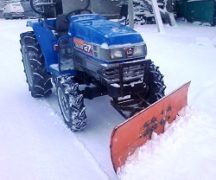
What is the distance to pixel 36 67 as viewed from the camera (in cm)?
481

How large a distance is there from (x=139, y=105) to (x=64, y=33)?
5.06ft

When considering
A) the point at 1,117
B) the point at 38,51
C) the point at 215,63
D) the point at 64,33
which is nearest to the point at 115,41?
the point at 64,33

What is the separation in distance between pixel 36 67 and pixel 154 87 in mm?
1786

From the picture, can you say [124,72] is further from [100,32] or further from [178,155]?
[178,155]

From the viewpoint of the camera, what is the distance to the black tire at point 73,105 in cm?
379

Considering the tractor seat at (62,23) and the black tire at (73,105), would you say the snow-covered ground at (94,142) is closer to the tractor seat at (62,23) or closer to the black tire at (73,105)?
the black tire at (73,105)

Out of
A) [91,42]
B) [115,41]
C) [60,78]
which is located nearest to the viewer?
[115,41]

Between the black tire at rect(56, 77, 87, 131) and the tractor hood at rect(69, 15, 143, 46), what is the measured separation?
56cm

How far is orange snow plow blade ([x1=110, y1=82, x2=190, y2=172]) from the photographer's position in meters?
2.89

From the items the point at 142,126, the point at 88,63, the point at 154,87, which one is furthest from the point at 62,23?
the point at 142,126

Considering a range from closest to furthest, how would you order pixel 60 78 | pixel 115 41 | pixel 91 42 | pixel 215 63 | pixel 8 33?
1. pixel 115 41
2. pixel 91 42
3. pixel 60 78
4. pixel 215 63
5. pixel 8 33

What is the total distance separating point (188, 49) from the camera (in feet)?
27.1

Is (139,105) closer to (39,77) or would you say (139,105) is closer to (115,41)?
(115,41)

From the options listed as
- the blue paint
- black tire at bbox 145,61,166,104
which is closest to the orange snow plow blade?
black tire at bbox 145,61,166,104
